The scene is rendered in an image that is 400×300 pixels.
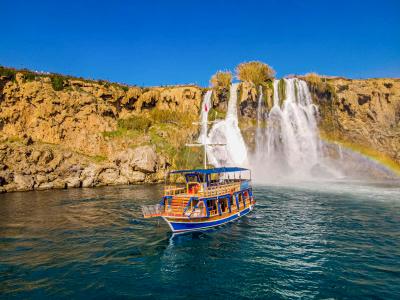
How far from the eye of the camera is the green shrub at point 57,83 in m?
63.8

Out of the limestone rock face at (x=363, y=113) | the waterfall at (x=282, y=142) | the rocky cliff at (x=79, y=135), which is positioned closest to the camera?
the rocky cliff at (x=79, y=135)

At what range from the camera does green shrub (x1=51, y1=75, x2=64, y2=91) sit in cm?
6378

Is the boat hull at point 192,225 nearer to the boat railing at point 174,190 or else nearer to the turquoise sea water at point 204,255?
the turquoise sea water at point 204,255

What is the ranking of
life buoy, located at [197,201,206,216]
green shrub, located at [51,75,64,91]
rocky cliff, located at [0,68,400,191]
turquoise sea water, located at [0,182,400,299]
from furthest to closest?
green shrub, located at [51,75,64,91], rocky cliff, located at [0,68,400,191], life buoy, located at [197,201,206,216], turquoise sea water, located at [0,182,400,299]

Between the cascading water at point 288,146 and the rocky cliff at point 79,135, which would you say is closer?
the rocky cliff at point 79,135

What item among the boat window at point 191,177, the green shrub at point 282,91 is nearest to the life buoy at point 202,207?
the boat window at point 191,177

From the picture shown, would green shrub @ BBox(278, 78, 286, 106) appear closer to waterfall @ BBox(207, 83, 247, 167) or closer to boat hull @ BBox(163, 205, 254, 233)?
waterfall @ BBox(207, 83, 247, 167)

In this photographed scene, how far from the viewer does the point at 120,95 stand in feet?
237

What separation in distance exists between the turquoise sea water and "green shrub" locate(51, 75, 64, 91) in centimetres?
3736

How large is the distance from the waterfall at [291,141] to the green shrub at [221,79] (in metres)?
13.3

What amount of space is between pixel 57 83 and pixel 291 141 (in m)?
54.4

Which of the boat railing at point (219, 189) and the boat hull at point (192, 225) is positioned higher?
the boat railing at point (219, 189)

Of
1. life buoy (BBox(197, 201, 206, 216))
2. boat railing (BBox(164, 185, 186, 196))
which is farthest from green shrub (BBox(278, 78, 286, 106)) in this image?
life buoy (BBox(197, 201, 206, 216))

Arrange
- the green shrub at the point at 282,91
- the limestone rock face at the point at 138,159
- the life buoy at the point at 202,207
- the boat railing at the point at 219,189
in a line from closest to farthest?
1. the life buoy at the point at 202,207
2. the boat railing at the point at 219,189
3. the limestone rock face at the point at 138,159
4. the green shrub at the point at 282,91
